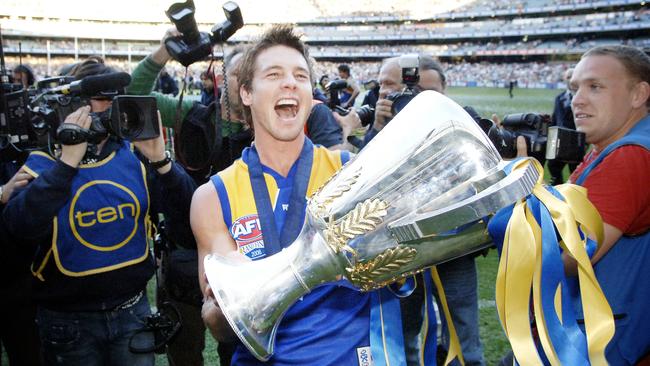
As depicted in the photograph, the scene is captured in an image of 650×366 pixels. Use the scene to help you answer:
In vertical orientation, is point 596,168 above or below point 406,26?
below

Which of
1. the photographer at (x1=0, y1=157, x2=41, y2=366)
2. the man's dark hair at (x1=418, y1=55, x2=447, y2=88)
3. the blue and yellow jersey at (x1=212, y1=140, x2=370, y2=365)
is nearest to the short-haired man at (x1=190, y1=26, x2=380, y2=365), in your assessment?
the blue and yellow jersey at (x1=212, y1=140, x2=370, y2=365)

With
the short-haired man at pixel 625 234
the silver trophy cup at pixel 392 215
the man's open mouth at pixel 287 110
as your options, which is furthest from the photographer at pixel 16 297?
the short-haired man at pixel 625 234

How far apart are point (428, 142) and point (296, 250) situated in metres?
0.39

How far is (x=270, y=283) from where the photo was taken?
3.75 ft

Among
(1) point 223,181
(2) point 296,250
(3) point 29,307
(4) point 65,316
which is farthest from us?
(3) point 29,307

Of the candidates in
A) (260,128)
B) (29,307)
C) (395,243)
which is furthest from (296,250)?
(29,307)

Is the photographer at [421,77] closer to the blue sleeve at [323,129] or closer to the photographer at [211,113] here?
the blue sleeve at [323,129]

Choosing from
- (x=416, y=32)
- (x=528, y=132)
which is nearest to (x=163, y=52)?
(x=528, y=132)

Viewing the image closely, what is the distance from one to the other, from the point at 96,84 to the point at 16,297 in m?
1.38

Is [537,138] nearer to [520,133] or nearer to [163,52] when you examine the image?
[520,133]

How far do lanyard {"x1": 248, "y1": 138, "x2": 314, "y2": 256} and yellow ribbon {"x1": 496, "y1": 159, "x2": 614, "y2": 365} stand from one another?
0.61 meters

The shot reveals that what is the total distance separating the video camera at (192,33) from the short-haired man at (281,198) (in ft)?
2.32

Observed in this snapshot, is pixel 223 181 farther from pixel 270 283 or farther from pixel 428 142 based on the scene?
pixel 428 142

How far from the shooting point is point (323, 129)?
2.75 m
